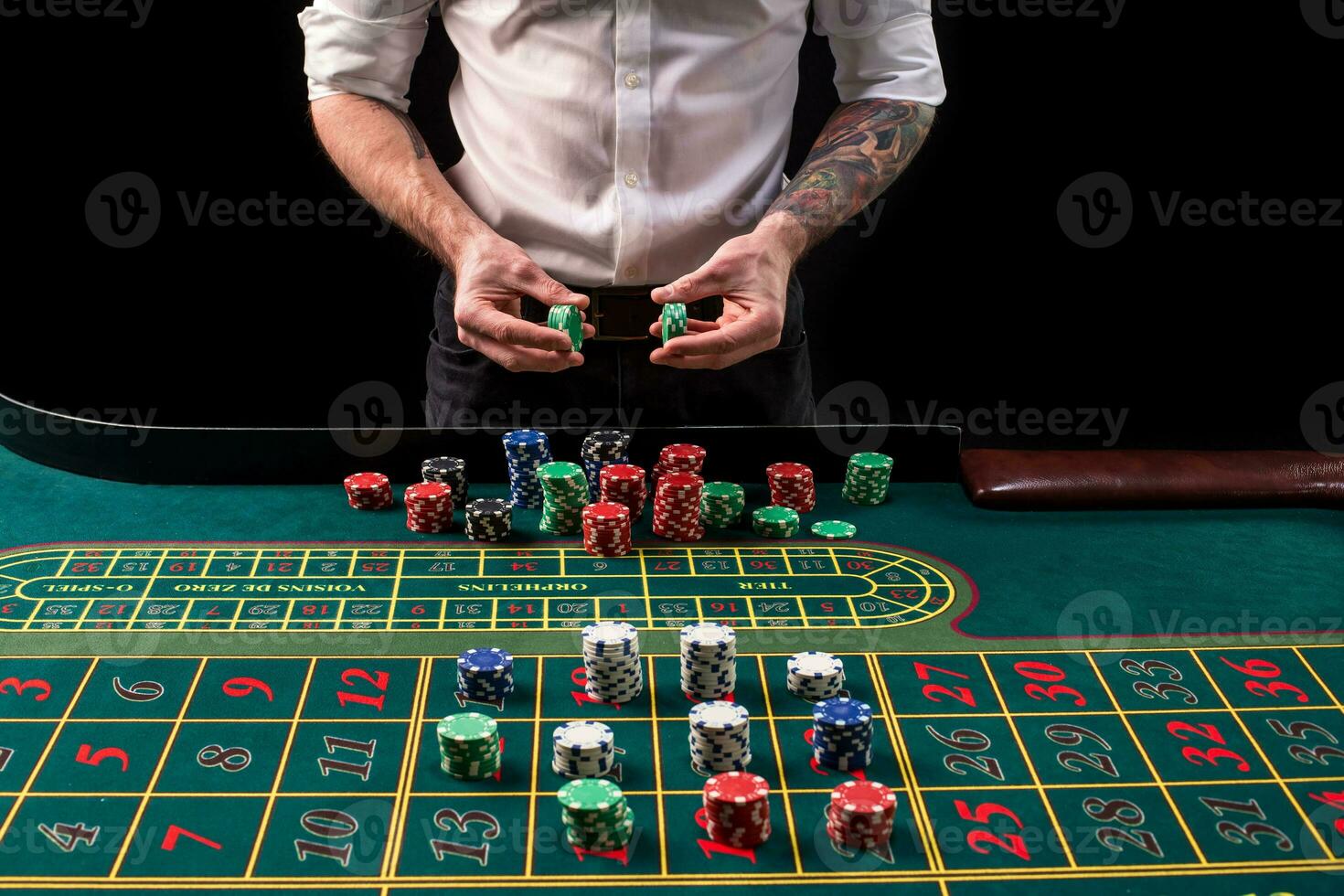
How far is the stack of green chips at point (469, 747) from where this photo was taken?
6.45ft

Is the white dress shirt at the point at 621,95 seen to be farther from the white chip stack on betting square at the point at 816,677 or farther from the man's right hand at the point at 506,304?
the white chip stack on betting square at the point at 816,677

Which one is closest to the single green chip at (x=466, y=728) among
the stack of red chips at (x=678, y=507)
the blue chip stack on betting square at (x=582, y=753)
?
the blue chip stack on betting square at (x=582, y=753)

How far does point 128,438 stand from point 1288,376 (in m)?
4.71

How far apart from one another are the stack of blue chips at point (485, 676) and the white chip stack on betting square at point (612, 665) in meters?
0.13

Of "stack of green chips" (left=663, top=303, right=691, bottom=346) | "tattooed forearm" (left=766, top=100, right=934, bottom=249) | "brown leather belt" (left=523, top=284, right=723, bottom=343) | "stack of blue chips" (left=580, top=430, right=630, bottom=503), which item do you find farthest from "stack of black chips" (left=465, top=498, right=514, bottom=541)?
"tattooed forearm" (left=766, top=100, right=934, bottom=249)

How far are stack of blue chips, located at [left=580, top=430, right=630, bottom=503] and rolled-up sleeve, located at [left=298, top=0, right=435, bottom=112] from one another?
117 cm

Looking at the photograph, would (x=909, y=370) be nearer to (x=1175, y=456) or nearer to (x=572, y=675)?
(x=1175, y=456)

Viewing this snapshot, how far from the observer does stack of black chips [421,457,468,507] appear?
3088 millimetres

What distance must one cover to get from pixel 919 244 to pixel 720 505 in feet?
9.38

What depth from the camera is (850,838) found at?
6.05 feet

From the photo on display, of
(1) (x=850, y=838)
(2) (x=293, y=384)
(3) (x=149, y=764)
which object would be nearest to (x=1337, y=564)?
(1) (x=850, y=838)

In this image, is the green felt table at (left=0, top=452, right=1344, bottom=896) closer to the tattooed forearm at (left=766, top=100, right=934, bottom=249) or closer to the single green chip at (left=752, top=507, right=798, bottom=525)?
the single green chip at (left=752, top=507, right=798, bottom=525)

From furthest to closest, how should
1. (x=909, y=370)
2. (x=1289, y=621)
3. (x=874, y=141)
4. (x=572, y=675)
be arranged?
(x=909, y=370) < (x=874, y=141) < (x=1289, y=621) < (x=572, y=675)

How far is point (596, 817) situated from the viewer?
1.81 m
